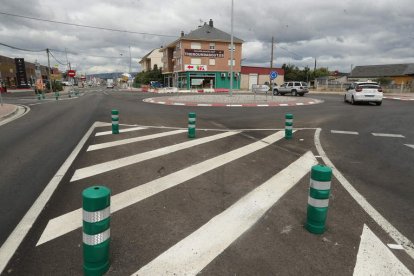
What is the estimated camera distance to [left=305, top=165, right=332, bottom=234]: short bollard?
3547 millimetres

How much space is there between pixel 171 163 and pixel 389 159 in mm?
5278

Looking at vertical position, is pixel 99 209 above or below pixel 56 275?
above

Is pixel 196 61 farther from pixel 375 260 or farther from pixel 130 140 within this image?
pixel 375 260

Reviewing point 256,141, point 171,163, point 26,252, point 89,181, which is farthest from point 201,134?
point 26,252

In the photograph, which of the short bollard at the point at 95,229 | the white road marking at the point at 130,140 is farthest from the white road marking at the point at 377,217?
the white road marking at the point at 130,140

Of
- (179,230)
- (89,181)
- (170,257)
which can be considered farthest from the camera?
(89,181)

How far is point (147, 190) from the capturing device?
5035mm

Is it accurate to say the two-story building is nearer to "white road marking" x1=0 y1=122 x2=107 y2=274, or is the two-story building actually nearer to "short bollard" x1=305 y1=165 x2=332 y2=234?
"white road marking" x1=0 y1=122 x2=107 y2=274

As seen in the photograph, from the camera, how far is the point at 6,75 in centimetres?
6631

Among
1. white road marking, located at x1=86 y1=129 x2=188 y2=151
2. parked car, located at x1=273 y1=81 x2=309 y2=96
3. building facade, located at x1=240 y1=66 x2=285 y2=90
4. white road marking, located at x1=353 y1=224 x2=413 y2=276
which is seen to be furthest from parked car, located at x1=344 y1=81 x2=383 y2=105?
building facade, located at x1=240 y1=66 x2=285 y2=90

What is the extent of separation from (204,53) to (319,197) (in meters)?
51.9

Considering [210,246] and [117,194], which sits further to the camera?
[117,194]

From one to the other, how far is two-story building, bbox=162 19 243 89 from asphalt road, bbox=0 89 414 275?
45.1m

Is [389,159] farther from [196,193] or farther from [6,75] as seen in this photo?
[6,75]
